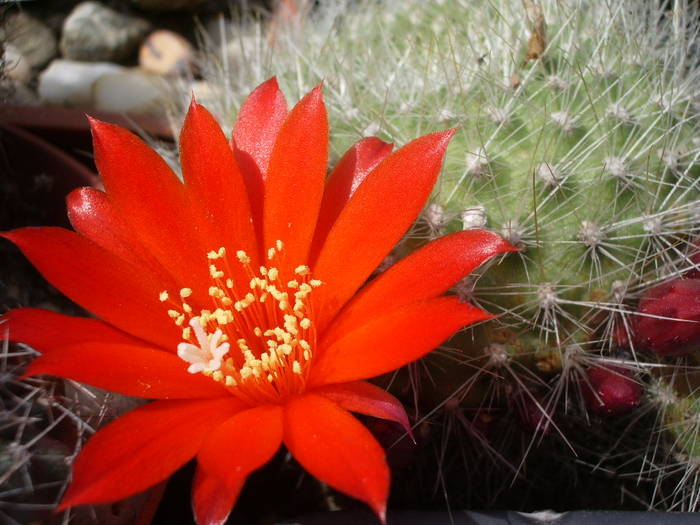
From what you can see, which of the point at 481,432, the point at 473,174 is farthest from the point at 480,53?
the point at 481,432

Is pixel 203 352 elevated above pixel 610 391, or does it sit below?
above

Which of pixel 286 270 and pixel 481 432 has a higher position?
pixel 286 270

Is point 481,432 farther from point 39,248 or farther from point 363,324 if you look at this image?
point 39,248

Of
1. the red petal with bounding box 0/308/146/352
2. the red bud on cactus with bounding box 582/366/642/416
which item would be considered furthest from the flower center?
the red bud on cactus with bounding box 582/366/642/416

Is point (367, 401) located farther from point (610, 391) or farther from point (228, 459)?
point (610, 391)

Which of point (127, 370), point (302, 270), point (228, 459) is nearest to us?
point (228, 459)

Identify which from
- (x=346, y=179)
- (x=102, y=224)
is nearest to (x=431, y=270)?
(x=346, y=179)

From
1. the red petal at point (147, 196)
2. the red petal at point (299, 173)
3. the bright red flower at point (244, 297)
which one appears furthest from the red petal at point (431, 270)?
the red petal at point (147, 196)
